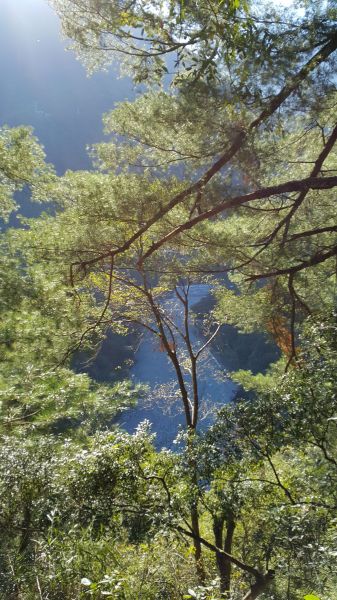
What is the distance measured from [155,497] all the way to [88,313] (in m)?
3.12

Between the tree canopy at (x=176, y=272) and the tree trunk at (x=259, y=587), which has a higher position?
the tree canopy at (x=176, y=272)

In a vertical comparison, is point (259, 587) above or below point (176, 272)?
below

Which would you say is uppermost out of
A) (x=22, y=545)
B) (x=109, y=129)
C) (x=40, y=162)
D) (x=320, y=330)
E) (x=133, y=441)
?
(x=40, y=162)

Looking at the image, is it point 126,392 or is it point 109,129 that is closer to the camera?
point 109,129

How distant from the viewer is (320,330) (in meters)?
3.51

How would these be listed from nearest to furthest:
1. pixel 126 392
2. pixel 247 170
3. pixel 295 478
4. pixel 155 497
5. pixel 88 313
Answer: pixel 155 497 < pixel 295 478 < pixel 247 170 < pixel 88 313 < pixel 126 392

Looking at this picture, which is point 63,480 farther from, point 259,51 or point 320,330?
point 259,51

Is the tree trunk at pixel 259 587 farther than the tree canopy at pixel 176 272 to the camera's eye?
Yes

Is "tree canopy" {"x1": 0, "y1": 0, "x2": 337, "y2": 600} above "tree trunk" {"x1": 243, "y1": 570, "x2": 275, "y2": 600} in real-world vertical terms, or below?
above

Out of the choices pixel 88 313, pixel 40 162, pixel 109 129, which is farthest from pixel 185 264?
pixel 40 162

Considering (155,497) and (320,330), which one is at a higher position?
(320,330)

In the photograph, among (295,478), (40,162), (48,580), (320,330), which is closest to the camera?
(48,580)

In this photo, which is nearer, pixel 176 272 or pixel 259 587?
pixel 259 587

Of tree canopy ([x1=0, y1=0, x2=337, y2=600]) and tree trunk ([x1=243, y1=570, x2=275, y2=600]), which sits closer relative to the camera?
tree canopy ([x1=0, y1=0, x2=337, y2=600])
